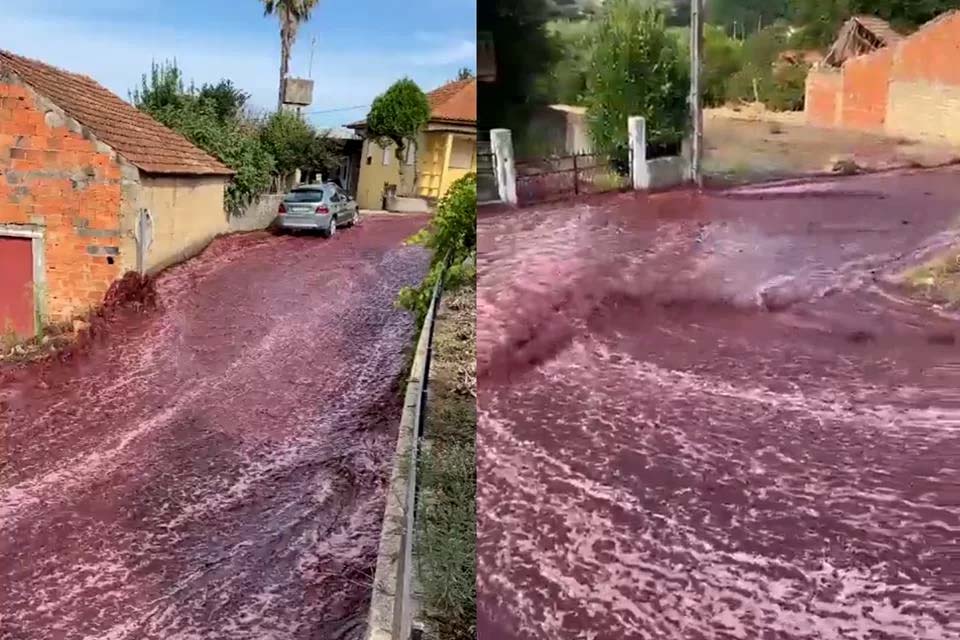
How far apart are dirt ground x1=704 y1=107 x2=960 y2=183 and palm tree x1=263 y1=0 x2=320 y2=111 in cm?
101

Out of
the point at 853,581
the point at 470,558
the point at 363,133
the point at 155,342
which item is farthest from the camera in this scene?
the point at 155,342

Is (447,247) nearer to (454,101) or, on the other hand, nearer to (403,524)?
(454,101)

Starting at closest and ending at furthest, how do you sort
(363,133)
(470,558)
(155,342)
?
(470,558)
(363,133)
(155,342)

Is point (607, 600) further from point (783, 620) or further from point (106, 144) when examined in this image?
point (106, 144)

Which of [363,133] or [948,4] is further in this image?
[363,133]

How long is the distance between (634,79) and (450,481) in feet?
2.71

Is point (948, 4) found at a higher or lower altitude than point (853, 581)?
higher

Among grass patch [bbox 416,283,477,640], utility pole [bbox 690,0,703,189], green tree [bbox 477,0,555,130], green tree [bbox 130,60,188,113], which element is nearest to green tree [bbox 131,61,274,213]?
green tree [bbox 130,60,188,113]

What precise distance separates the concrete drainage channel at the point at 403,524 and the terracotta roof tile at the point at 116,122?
0.53 m

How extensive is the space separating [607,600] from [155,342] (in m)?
1.18

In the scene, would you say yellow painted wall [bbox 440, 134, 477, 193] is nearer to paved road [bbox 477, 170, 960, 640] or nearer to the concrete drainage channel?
the concrete drainage channel

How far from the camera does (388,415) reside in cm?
164

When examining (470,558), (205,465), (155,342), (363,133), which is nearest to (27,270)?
(155,342)

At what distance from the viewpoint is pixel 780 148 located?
81 cm
